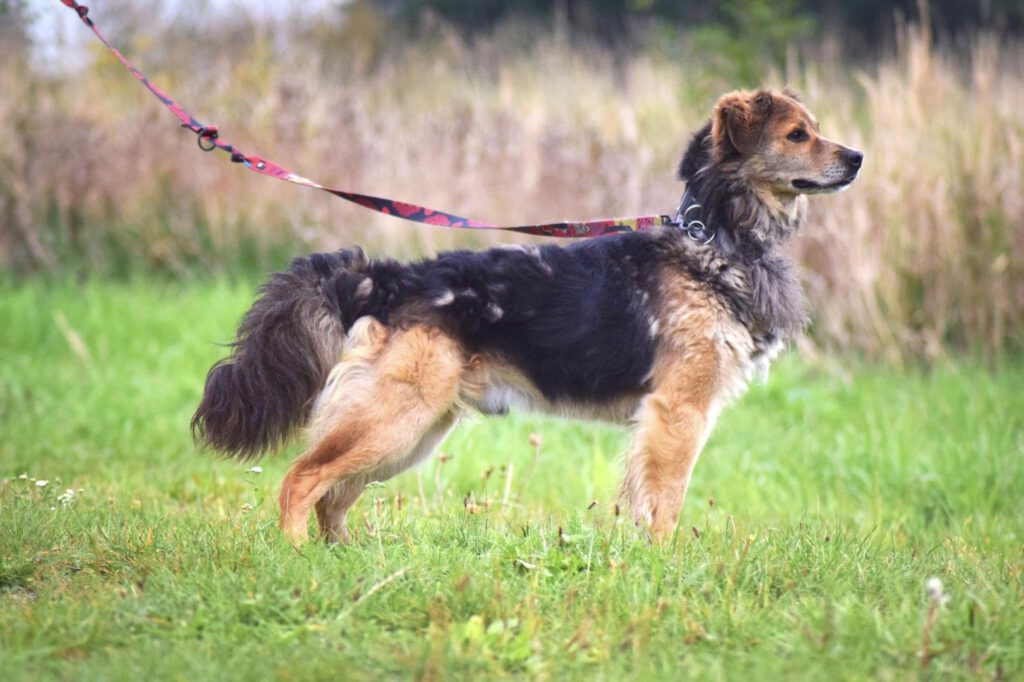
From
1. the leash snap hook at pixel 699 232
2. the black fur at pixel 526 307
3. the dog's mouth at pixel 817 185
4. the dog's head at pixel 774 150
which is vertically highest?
the dog's head at pixel 774 150

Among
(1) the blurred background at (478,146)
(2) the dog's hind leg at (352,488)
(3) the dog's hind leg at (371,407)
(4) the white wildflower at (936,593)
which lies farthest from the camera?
(1) the blurred background at (478,146)

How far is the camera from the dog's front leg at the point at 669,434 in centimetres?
436

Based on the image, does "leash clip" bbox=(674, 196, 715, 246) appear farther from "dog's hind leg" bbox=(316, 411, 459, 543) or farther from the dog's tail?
the dog's tail

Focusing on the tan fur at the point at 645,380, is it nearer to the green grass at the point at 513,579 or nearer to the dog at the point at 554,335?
the dog at the point at 554,335

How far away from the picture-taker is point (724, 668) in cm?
306

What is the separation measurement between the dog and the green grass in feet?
1.03

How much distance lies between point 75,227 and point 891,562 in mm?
9627

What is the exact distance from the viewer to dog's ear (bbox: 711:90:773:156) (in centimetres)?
466

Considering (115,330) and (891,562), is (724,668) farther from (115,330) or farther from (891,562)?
(115,330)

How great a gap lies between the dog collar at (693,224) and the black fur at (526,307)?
0.12 ft

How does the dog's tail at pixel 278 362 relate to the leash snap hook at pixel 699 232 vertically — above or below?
below

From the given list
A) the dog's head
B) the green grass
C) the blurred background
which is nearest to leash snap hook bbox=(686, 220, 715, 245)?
the dog's head

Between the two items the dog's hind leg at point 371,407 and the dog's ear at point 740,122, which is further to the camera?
the dog's ear at point 740,122

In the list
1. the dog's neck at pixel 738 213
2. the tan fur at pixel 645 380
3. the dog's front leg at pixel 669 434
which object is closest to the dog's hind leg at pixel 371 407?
the tan fur at pixel 645 380
